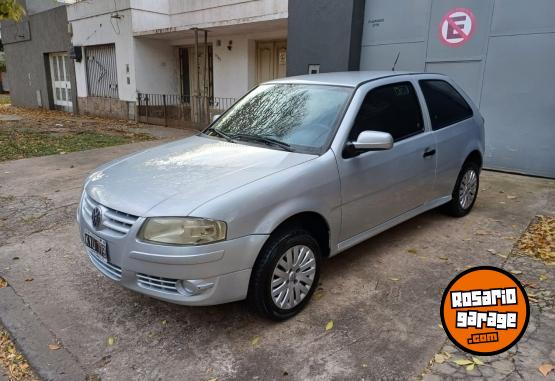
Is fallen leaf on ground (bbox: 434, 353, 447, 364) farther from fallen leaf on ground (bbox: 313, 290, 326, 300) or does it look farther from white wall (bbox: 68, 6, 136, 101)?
white wall (bbox: 68, 6, 136, 101)

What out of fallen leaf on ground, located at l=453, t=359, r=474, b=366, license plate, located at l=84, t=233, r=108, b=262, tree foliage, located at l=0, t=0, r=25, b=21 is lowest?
fallen leaf on ground, located at l=453, t=359, r=474, b=366

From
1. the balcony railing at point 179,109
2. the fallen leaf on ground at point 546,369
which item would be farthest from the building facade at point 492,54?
the fallen leaf on ground at point 546,369

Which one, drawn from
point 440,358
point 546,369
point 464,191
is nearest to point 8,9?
point 464,191

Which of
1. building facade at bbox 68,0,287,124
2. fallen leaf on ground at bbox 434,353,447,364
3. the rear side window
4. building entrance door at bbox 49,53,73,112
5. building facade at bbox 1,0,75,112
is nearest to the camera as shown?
fallen leaf on ground at bbox 434,353,447,364

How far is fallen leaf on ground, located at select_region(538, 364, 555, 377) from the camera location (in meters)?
2.49

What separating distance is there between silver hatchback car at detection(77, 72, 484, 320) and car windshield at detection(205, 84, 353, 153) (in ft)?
0.04

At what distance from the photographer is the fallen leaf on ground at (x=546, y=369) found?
249 cm

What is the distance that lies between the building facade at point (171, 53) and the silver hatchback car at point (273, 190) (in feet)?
24.6

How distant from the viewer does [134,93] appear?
14.8 meters

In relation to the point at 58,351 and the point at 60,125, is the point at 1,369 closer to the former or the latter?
the point at 58,351

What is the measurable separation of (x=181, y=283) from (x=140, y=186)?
2.42 feet

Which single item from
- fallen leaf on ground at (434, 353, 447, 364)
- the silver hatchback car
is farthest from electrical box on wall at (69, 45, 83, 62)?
fallen leaf on ground at (434, 353, 447, 364)

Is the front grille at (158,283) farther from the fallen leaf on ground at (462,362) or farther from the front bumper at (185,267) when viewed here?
the fallen leaf on ground at (462,362)

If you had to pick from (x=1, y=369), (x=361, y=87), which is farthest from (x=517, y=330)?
(x=1, y=369)
